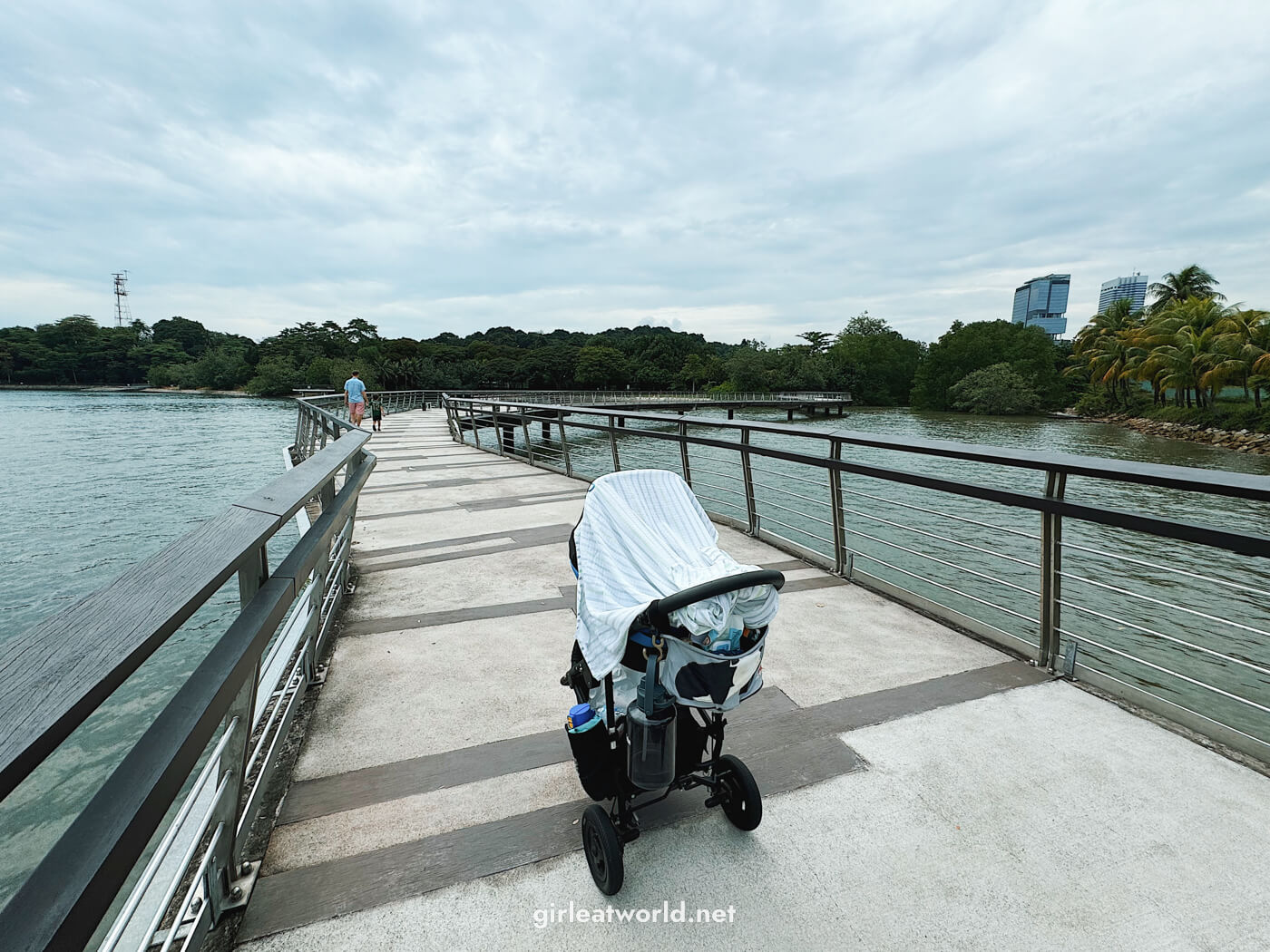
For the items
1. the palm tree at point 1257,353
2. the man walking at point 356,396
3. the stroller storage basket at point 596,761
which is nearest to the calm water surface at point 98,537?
the stroller storage basket at point 596,761

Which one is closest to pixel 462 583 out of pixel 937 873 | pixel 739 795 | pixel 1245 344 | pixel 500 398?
pixel 739 795

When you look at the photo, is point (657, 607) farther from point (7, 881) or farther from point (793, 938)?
point (7, 881)

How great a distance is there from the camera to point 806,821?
1.97 meters

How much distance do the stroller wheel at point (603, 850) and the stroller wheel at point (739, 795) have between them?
0.37 meters

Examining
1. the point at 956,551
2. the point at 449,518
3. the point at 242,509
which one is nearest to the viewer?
the point at 242,509

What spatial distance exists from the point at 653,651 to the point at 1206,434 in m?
48.2

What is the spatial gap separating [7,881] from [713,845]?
7.27ft

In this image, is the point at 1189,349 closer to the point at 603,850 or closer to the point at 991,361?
the point at 991,361

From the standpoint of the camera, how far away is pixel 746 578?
1.51 meters

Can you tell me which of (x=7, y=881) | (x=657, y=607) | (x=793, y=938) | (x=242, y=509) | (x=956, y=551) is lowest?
(x=956, y=551)

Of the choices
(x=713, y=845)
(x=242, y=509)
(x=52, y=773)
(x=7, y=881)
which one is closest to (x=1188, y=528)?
(x=713, y=845)

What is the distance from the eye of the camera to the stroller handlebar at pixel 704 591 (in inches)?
58.0

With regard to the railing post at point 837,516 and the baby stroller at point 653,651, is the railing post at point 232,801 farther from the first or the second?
the railing post at point 837,516

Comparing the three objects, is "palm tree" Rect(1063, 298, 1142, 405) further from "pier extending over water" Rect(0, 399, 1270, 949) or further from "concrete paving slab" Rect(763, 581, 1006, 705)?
"pier extending over water" Rect(0, 399, 1270, 949)
